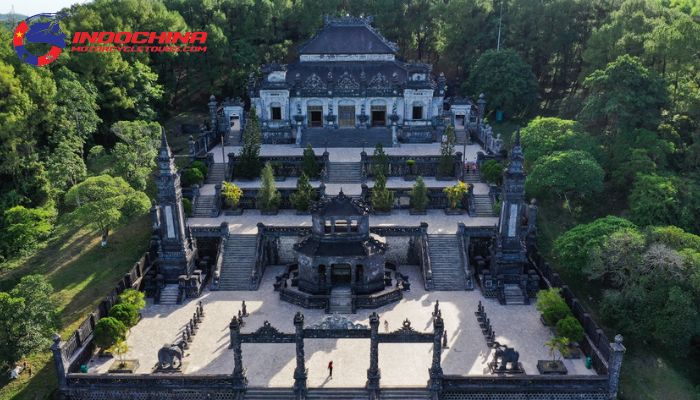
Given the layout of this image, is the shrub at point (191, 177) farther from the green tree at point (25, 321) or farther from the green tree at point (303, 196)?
the green tree at point (25, 321)

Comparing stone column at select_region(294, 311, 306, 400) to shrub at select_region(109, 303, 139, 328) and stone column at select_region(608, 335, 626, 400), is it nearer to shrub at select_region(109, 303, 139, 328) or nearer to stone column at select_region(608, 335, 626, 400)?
shrub at select_region(109, 303, 139, 328)

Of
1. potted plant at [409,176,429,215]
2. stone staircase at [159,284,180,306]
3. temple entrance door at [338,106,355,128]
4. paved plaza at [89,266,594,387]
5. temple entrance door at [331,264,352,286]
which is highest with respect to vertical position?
temple entrance door at [338,106,355,128]

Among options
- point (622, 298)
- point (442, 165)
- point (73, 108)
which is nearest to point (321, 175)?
point (442, 165)

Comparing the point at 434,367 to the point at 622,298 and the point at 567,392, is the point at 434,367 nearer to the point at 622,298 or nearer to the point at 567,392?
the point at 567,392

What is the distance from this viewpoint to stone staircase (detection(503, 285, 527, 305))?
34.5 m

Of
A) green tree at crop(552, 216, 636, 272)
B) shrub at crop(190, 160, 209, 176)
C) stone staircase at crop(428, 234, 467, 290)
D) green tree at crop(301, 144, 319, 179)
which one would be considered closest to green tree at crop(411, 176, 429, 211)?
stone staircase at crop(428, 234, 467, 290)

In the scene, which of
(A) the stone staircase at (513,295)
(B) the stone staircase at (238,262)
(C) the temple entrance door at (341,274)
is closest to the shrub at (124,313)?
(B) the stone staircase at (238,262)

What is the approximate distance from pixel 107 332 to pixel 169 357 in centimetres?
368

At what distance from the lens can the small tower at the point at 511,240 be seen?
112ft

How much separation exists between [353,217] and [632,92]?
24.6 metres

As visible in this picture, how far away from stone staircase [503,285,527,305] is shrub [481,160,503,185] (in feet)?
38.8

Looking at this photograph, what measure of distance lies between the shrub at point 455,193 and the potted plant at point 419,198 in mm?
1662

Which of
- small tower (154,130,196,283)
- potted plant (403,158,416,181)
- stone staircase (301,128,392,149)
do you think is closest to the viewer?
small tower (154,130,196,283)

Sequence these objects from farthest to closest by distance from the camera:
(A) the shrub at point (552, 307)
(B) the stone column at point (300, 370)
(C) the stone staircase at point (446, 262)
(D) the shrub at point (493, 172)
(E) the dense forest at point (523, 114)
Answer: (D) the shrub at point (493, 172) → (C) the stone staircase at point (446, 262) → (E) the dense forest at point (523, 114) → (A) the shrub at point (552, 307) → (B) the stone column at point (300, 370)
